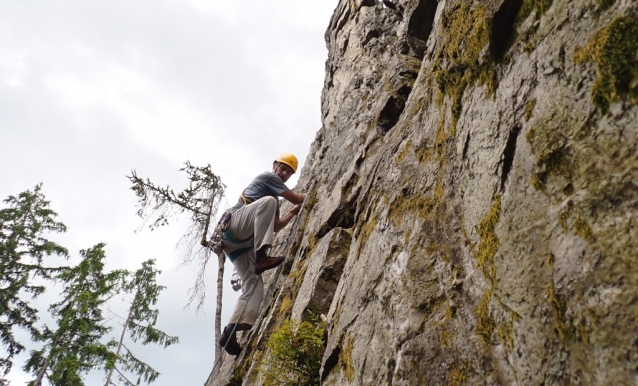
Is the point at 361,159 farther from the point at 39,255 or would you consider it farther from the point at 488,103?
the point at 39,255

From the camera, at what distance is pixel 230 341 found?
6.52 meters

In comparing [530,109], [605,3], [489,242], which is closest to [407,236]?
[489,242]

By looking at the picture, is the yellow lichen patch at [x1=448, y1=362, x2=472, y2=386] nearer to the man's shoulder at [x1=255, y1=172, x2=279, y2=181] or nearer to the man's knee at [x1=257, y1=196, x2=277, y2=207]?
the man's knee at [x1=257, y1=196, x2=277, y2=207]

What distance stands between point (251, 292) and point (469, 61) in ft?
16.5

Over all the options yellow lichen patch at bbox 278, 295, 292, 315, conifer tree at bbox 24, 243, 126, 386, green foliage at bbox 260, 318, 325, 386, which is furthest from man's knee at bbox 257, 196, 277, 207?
conifer tree at bbox 24, 243, 126, 386

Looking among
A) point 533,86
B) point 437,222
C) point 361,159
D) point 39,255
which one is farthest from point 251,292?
point 39,255

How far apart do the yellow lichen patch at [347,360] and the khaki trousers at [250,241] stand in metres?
3.32

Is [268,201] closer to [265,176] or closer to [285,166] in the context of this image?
[265,176]

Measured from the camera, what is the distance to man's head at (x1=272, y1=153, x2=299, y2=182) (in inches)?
332

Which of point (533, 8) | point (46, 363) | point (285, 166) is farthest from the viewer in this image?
point (46, 363)

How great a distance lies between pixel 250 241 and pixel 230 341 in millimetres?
1728

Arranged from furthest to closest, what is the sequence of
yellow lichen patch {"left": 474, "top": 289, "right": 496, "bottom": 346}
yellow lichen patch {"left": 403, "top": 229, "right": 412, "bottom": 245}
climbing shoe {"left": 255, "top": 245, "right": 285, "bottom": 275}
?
climbing shoe {"left": 255, "top": 245, "right": 285, "bottom": 275} → yellow lichen patch {"left": 403, "top": 229, "right": 412, "bottom": 245} → yellow lichen patch {"left": 474, "top": 289, "right": 496, "bottom": 346}

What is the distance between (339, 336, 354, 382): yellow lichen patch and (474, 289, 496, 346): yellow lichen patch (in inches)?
49.5

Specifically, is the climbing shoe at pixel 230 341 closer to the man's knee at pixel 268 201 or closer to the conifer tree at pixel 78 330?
the man's knee at pixel 268 201
